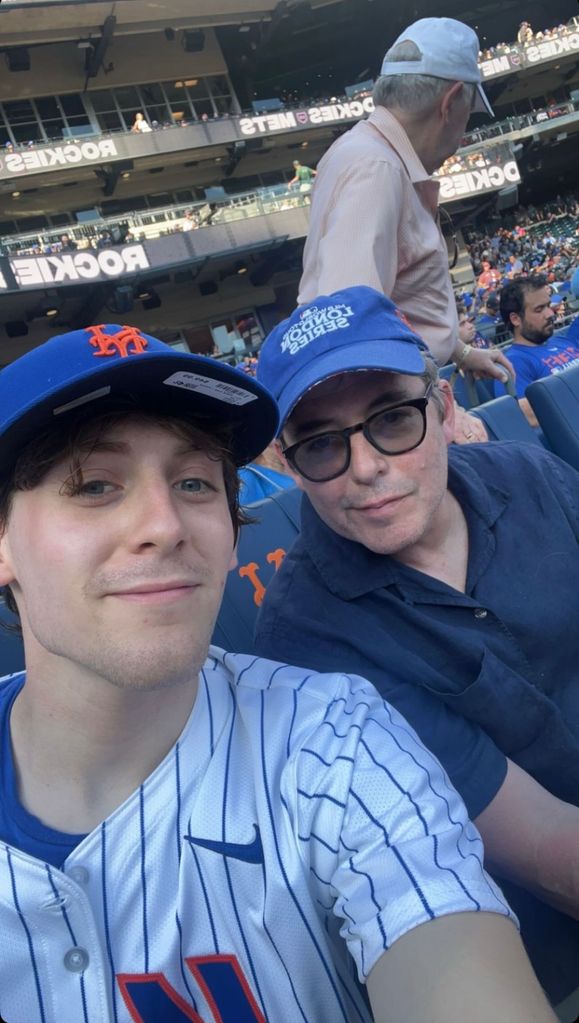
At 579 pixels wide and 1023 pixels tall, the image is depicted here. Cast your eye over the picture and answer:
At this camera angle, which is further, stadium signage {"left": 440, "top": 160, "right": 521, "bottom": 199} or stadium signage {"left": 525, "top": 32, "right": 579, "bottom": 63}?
stadium signage {"left": 525, "top": 32, "right": 579, "bottom": 63}

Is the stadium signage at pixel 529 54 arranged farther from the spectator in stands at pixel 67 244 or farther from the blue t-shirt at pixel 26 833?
the blue t-shirt at pixel 26 833

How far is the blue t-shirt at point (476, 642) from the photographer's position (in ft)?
4.25

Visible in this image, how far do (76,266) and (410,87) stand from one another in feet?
62.6

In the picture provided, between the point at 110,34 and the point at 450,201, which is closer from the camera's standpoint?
the point at 110,34

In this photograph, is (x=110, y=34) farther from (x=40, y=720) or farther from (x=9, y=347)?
(x=40, y=720)

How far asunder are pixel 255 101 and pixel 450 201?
8310 millimetres

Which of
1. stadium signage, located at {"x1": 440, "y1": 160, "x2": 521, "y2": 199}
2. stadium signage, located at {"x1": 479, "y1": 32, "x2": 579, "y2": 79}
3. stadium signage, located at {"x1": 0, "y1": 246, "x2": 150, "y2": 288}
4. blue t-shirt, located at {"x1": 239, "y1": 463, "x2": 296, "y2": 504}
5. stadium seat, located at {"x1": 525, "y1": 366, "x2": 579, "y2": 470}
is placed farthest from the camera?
stadium signage, located at {"x1": 479, "y1": 32, "x2": 579, "y2": 79}

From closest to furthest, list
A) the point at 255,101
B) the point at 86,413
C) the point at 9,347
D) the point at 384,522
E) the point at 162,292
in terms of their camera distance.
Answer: the point at 86,413, the point at 384,522, the point at 9,347, the point at 162,292, the point at 255,101

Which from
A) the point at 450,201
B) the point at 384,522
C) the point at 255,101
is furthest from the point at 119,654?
the point at 255,101

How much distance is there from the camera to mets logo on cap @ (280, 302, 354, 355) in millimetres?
1472

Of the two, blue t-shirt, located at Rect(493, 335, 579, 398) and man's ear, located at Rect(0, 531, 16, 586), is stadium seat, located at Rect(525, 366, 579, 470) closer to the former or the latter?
blue t-shirt, located at Rect(493, 335, 579, 398)

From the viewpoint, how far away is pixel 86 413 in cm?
99

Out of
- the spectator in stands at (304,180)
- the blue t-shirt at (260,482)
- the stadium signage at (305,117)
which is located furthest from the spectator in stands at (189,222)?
the blue t-shirt at (260,482)

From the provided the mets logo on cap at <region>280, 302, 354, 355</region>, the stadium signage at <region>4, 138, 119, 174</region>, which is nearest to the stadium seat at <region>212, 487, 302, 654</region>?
the mets logo on cap at <region>280, 302, 354, 355</region>
